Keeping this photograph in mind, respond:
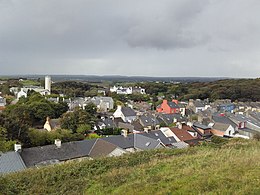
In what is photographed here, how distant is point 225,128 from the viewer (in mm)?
38312

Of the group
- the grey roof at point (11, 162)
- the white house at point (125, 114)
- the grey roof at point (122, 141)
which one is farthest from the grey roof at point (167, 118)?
the grey roof at point (11, 162)

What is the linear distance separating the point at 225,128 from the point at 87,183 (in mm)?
32590

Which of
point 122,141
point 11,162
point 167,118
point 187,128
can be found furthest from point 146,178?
point 167,118

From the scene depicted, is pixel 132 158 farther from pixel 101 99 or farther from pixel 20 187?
pixel 101 99

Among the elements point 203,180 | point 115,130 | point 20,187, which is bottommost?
point 115,130

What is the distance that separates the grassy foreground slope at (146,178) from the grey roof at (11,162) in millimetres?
6549

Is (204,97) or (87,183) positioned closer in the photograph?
(87,183)

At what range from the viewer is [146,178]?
349 inches

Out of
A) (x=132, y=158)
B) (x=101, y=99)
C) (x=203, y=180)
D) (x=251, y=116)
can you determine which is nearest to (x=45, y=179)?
(x=132, y=158)

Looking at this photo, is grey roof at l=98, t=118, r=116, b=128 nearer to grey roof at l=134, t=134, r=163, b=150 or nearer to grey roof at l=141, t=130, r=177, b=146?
grey roof at l=141, t=130, r=177, b=146

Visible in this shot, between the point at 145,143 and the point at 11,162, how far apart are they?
1206 centimetres

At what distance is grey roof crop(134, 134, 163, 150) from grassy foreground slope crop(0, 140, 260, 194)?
11.0m

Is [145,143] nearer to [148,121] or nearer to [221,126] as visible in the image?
[148,121]

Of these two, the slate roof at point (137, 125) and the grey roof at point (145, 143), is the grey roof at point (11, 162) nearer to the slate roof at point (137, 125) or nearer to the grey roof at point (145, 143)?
the grey roof at point (145, 143)
